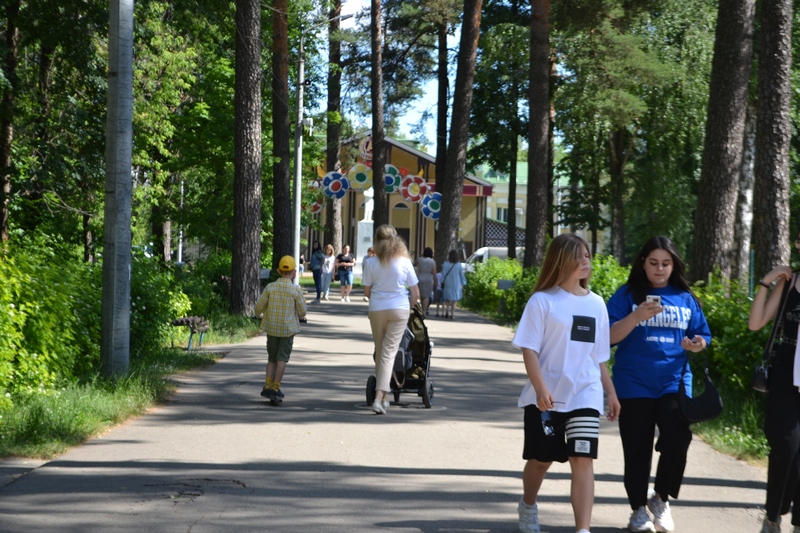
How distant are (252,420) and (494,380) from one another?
4.79m

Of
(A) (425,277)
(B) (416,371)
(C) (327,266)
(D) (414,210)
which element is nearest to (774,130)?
(B) (416,371)

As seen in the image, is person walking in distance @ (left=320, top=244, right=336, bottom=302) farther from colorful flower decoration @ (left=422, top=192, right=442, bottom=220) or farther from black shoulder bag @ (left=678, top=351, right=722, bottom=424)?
black shoulder bag @ (left=678, top=351, right=722, bottom=424)

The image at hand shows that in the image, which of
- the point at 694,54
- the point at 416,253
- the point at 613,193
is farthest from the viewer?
the point at 416,253

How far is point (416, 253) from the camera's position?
234ft

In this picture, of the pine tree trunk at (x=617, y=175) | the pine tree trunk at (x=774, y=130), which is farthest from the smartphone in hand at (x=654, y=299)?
the pine tree trunk at (x=617, y=175)

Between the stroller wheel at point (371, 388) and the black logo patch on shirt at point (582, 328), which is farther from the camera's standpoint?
the stroller wheel at point (371, 388)

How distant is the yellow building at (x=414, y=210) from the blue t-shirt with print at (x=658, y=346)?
57.5 metres

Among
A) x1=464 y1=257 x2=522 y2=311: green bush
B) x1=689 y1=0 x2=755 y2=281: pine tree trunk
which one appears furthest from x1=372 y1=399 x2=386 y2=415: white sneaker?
x1=464 y1=257 x2=522 y2=311: green bush

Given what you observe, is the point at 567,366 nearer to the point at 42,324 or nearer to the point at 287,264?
the point at 42,324

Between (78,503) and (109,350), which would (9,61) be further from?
(78,503)

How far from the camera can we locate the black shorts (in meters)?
5.33

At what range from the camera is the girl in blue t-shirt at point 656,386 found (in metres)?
5.93

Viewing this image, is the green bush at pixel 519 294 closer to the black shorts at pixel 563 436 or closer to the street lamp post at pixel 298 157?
the street lamp post at pixel 298 157

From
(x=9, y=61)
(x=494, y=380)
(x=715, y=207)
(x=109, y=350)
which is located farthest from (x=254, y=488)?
(x=9, y=61)
